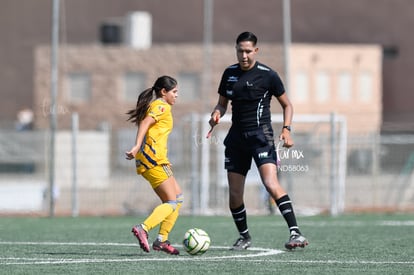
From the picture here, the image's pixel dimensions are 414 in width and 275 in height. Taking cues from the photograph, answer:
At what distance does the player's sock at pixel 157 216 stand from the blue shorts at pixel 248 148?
88 cm

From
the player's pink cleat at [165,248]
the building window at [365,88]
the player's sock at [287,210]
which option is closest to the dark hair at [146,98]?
the player's pink cleat at [165,248]

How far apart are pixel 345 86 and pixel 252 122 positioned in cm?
3890

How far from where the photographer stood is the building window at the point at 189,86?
160 feet

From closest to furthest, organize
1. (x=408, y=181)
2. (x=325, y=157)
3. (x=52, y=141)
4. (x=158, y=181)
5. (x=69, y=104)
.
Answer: (x=158, y=181) → (x=52, y=141) → (x=325, y=157) → (x=408, y=181) → (x=69, y=104)

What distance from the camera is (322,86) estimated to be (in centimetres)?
5066

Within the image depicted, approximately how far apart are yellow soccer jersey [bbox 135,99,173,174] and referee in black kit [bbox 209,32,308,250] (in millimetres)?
532

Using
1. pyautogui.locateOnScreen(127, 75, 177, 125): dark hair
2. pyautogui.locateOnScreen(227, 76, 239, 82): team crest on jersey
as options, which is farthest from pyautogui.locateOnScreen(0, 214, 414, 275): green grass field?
pyautogui.locateOnScreen(227, 76, 239, 82): team crest on jersey

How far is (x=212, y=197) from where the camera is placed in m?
24.5

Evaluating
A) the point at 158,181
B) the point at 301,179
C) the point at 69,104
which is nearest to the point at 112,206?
the point at 301,179

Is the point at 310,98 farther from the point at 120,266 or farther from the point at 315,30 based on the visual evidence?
the point at 120,266

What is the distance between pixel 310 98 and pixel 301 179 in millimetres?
24758

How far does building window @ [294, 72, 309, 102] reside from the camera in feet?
163
